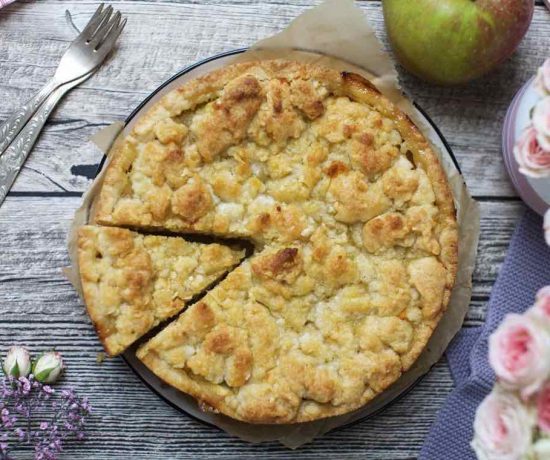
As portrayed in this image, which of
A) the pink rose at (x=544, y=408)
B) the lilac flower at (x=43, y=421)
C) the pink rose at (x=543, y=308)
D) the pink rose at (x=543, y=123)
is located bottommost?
the lilac flower at (x=43, y=421)

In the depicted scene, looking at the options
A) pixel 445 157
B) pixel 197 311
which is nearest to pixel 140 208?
pixel 197 311

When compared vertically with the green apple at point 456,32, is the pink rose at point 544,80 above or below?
above

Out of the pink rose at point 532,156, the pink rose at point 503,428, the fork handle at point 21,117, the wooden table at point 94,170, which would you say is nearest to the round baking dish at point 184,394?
the wooden table at point 94,170

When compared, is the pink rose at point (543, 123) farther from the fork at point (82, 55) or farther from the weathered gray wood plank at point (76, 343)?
the fork at point (82, 55)

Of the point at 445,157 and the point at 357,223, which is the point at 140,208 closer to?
the point at 357,223

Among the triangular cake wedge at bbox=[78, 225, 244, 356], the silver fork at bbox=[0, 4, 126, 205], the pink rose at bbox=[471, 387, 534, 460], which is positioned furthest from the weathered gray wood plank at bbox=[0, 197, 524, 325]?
the pink rose at bbox=[471, 387, 534, 460]

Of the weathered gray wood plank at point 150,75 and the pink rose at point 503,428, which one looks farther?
the weathered gray wood plank at point 150,75

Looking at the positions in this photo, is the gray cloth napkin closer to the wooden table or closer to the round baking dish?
the wooden table
